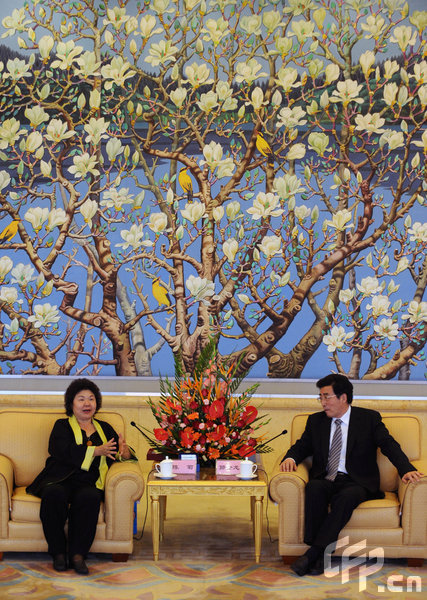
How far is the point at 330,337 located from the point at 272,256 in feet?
2.58

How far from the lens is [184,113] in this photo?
698 cm

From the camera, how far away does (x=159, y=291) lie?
7023mm

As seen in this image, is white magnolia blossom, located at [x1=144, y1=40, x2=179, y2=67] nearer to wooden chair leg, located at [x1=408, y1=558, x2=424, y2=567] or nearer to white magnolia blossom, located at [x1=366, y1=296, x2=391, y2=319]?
white magnolia blossom, located at [x1=366, y1=296, x2=391, y2=319]

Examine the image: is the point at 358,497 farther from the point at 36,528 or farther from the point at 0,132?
the point at 0,132

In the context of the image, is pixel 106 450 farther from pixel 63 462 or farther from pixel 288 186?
A: pixel 288 186

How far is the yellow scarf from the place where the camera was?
5.24 m

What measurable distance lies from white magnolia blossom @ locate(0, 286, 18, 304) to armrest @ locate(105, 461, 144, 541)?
2.40 meters

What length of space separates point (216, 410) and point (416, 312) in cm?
241

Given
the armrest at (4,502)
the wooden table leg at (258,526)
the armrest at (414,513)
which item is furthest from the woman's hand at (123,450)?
the armrest at (414,513)

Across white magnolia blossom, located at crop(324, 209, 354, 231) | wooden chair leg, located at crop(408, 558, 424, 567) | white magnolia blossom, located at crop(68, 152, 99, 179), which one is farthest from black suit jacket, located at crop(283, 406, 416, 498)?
white magnolia blossom, located at crop(68, 152, 99, 179)

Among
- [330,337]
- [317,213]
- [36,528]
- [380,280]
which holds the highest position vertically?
[317,213]

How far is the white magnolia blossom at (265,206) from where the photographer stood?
22.8 feet

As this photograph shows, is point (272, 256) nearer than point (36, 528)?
No

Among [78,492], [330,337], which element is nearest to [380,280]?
[330,337]
